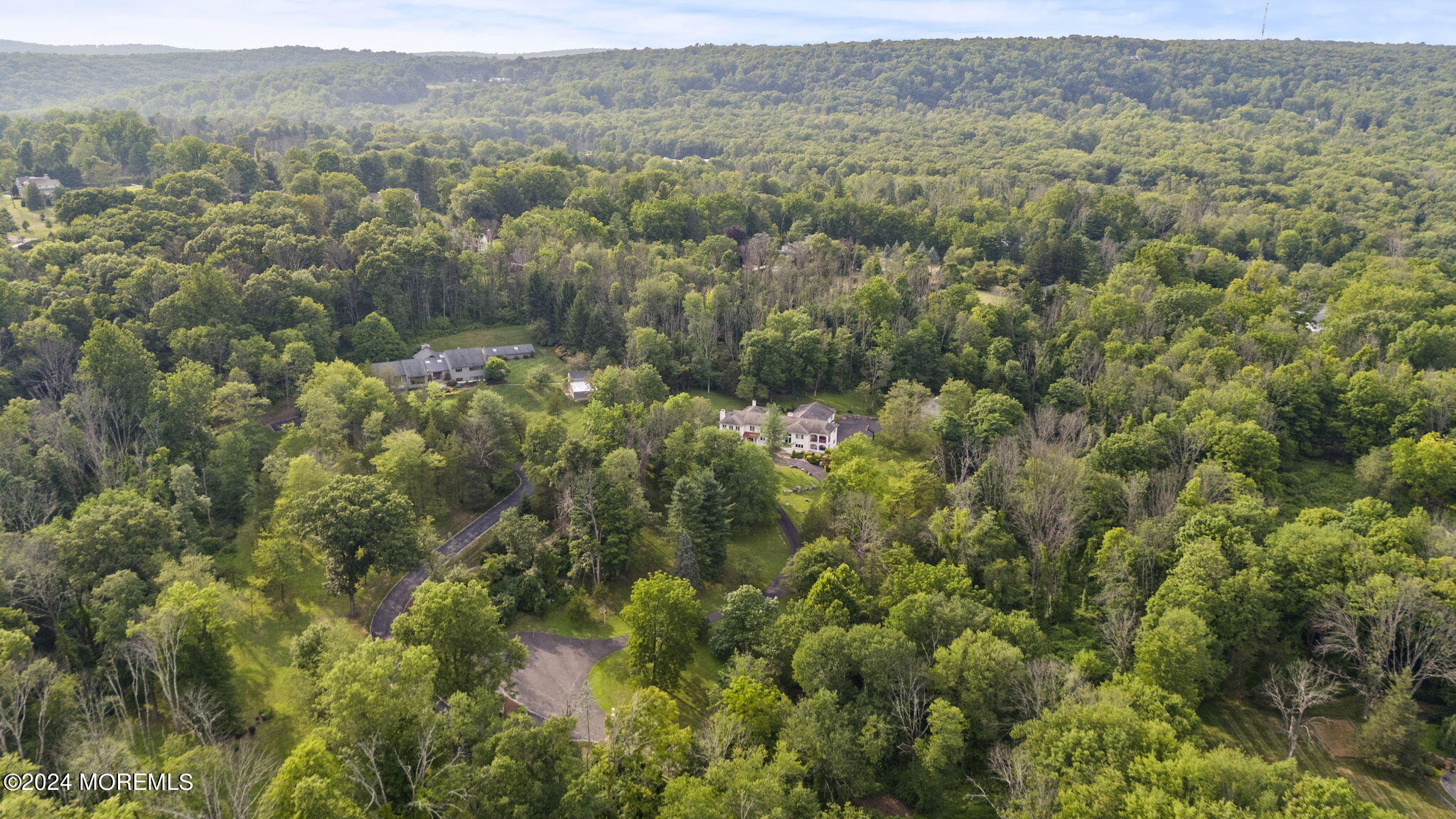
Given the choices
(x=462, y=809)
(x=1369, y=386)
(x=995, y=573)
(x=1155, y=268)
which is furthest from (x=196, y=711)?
(x=1155, y=268)

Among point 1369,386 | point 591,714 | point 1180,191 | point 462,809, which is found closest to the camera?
point 462,809

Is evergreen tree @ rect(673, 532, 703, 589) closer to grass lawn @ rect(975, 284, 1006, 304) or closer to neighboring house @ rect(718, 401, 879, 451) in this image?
neighboring house @ rect(718, 401, 879, 451)

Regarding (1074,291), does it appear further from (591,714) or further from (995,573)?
(591,714)

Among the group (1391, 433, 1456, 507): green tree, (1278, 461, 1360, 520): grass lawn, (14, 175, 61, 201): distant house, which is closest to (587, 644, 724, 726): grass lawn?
(1278, 461, 1360, 520): grass lawn

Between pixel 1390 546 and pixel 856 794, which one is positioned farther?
pixel 1390 546

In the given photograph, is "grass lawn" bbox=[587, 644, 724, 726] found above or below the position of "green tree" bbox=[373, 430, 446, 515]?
below
